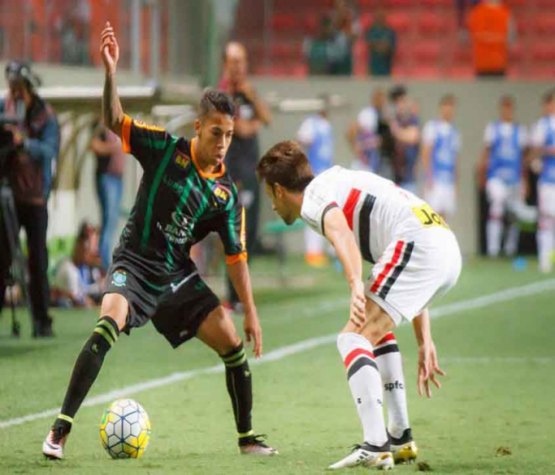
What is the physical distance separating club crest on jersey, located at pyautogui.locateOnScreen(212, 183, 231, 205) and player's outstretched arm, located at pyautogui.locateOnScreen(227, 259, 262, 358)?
0.31 metres

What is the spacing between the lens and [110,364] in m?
11.1

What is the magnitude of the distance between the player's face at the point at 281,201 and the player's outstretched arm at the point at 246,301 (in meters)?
0.45

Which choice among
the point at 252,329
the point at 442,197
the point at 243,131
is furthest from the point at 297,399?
the point at 442,197

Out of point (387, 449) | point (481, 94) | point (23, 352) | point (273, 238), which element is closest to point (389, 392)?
point (387, 449)

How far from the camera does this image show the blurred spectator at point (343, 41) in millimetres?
25328

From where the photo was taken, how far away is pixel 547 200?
69.8 feet

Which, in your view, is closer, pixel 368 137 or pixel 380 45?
pixel 368 137

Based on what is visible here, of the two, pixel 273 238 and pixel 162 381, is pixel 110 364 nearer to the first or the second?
pixel 162 381

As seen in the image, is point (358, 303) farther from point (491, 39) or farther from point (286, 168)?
point (491, 39)

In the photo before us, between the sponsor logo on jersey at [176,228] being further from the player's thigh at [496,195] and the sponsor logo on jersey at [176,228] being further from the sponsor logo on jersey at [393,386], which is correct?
the player's thigh at [496,195]

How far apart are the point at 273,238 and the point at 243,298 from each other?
55.2ft

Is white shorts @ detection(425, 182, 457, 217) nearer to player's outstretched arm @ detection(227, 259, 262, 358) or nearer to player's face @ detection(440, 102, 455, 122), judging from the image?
player's face @ detection(440, 102, 455, 122)

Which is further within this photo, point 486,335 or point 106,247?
point 106,247

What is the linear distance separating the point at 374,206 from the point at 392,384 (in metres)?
0.90
